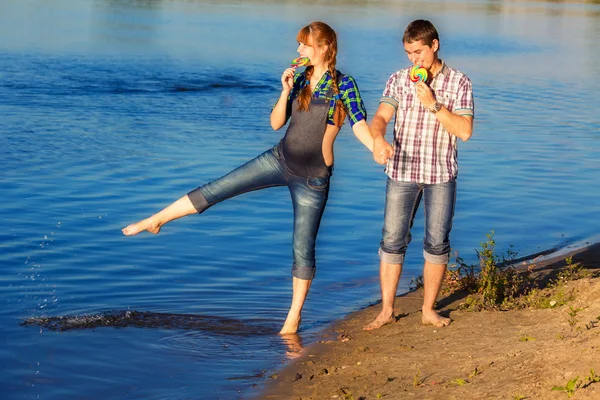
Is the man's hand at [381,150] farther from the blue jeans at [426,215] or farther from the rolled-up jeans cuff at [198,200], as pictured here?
the rolled-up jeans cuff at [198,200]

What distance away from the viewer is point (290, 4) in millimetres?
48750

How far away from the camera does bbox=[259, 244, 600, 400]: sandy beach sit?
501 cm

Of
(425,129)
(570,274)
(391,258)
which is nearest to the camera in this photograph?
(425,129)

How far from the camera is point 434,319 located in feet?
21.3

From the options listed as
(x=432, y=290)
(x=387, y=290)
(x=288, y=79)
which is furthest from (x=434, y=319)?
(x=288, y=79)

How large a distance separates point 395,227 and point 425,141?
0.61m

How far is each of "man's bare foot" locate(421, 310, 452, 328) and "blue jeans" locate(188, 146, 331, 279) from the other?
101 centimetres

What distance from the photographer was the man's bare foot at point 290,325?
666cm

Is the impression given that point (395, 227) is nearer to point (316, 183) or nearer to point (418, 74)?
point (316, 183)

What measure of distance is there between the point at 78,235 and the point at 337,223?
2661mm

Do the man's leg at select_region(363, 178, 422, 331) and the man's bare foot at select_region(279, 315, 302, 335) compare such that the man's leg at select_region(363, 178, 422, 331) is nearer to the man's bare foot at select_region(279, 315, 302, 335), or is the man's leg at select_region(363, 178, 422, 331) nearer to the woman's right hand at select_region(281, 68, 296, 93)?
the man's bare foot at select_region(279, 315, 302, 335)

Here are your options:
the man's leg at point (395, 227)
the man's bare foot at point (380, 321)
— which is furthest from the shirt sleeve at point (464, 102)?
the man's bare foot at point (380, 321)

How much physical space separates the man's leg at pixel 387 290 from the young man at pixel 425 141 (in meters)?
0.10

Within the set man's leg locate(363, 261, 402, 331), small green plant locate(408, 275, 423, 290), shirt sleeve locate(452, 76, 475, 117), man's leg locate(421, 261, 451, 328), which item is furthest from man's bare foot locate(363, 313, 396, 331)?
shirt sleeve locate(452, 76, 475, 117)
